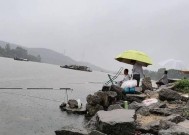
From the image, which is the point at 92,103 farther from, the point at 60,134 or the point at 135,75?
the point at 60,134

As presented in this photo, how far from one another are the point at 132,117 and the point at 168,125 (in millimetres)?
1635

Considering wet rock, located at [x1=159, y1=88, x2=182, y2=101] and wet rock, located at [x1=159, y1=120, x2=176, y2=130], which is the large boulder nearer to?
wet rock, located at [x1=159, y1=120, x2=176, y2=130]

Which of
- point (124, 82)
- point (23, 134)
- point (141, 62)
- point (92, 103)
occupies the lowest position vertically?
point (23, 134)

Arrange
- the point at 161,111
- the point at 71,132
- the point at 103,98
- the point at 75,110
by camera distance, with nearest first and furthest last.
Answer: the point at 71,132
the point at 161,111
the point at 103,98
the point at 75,110

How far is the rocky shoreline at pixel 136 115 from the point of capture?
40.7 ft

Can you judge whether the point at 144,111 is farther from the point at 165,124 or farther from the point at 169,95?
the point at 165,124

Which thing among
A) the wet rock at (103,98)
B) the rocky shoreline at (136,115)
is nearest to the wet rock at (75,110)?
the rocky shoreline at (136,115)

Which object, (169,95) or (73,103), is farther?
(73,103)

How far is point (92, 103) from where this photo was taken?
23422 mm

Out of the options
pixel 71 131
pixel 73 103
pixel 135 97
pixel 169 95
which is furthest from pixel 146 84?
pixel 71 131

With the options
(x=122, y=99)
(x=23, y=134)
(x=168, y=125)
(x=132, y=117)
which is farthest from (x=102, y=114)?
(x=122, y=99)

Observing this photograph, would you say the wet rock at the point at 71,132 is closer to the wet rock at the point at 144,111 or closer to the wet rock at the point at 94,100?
the wet rock at the point at 144,111

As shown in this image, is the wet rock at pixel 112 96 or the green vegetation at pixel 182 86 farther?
the wet rock at pixel 112 96

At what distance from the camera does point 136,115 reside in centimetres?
1543
